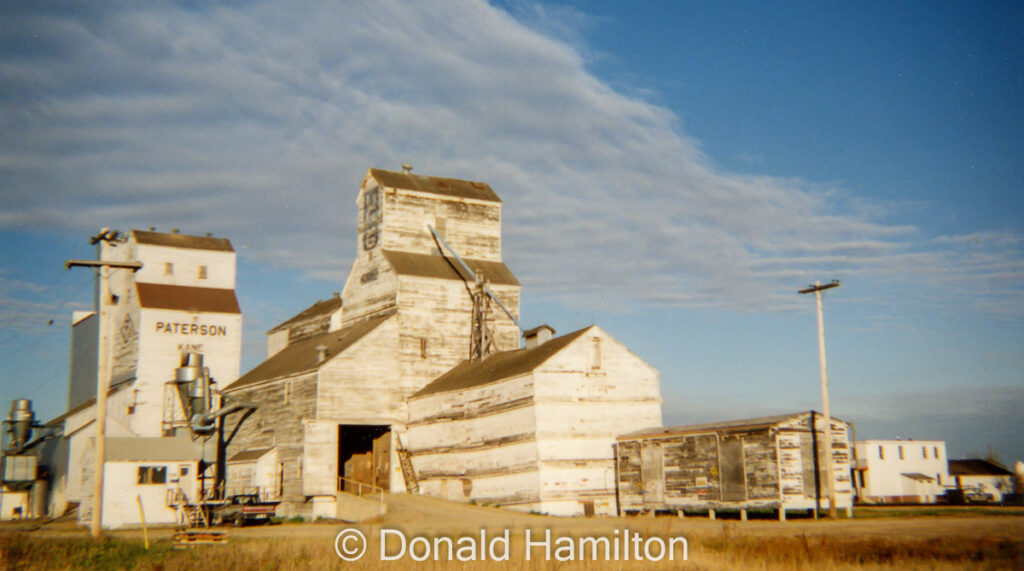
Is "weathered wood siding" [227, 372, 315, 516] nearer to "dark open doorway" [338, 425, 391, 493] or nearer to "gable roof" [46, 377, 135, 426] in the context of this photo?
"dark open doorway" [338, 425, 391, 493]

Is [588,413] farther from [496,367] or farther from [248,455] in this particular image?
[248,455]

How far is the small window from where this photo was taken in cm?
3653

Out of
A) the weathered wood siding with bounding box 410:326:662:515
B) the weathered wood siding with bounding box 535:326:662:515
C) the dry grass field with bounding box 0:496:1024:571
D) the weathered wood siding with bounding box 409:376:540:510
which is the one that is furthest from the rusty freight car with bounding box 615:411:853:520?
the dry grass field with bounding box 0:496:1024:571

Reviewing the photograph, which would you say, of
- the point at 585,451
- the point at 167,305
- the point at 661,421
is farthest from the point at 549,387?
the point at 167,305

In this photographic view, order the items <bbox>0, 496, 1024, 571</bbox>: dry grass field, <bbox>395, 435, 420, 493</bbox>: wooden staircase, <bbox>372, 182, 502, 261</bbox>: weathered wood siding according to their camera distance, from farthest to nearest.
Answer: <bbox>372, 182, 502, 261</bbox>: weathered wood siding
<bbox>395, 435, 420, 493</bbox>: wooden staircase
<bbox>0, 496, 1024, 571</bbox>: dry grass field

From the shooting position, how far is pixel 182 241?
58656 mm

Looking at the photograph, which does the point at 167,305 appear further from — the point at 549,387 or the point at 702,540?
Result: the point at 702,540

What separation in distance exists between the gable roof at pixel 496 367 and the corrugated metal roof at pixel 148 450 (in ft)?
35.7

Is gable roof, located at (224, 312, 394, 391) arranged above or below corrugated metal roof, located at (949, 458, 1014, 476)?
above

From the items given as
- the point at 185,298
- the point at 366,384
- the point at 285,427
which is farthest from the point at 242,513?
the point at 185,298

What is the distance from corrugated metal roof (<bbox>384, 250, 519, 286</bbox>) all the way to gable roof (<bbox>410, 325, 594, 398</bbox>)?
482 centimetres

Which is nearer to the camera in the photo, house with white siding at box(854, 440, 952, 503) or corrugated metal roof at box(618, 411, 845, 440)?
corrugated metal roof at box(618, 411, 845, 440)

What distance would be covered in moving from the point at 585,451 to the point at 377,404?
1123 cm

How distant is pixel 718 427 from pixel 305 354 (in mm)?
24665
